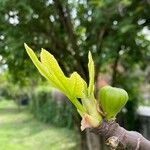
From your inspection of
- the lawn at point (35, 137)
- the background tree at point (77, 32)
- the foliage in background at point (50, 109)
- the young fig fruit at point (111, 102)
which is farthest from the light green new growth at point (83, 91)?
the foliage in background at point (50, 109)

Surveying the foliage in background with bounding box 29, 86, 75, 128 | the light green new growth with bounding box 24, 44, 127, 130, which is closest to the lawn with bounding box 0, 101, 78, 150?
the foliage in background with bounding box 29, 86, 75, 128

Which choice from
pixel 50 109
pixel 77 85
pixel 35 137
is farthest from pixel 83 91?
pixel 50 109

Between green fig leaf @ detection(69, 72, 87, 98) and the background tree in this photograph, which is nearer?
green fig leaf @ detection(69, 72, 87, 98)

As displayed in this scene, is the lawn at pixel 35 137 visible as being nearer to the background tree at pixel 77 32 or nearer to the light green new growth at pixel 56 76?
the background tree at pixel 77 32

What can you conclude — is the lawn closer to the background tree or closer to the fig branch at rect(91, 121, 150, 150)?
the background tree

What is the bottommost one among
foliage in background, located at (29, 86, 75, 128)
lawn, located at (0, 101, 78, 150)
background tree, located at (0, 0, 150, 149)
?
lawn, located at (0, 101, 78, 150)

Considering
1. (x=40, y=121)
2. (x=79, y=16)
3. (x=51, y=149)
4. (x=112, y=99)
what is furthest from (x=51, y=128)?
(x=112, y=99)

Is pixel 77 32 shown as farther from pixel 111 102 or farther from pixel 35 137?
pixel 35 137
